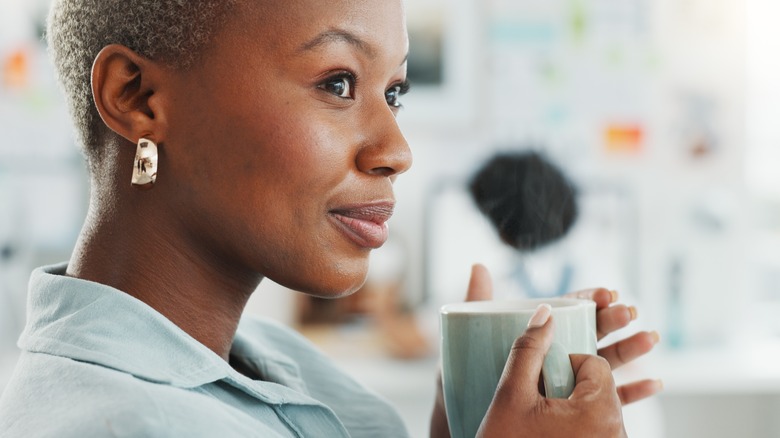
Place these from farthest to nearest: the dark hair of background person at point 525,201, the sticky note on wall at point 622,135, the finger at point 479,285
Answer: the sticky note on wall at point 622,135 → the dark hair of background person at point 525,201 → the finger at point 479,285

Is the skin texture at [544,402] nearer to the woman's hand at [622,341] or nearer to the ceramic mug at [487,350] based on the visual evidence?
the ceramic mug at [487,350]

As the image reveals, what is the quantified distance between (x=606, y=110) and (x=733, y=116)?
0.41 metres

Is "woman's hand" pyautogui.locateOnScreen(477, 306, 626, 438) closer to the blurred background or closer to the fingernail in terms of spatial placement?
the fingernail

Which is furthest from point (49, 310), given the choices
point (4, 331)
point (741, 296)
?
point (741, 296)

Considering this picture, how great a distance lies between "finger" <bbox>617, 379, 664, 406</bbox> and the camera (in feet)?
2.74

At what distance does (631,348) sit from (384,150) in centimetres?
32

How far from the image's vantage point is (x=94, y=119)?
0.73m

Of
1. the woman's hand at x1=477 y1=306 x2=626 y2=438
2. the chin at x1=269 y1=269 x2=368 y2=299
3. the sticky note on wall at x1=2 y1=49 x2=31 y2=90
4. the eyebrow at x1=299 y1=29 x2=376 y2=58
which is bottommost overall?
the woman's hand at x1=477 y1=306 x2=626 y2=438

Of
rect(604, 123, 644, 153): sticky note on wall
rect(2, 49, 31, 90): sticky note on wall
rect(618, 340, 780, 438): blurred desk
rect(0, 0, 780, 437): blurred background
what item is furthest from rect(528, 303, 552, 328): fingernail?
rect(2, 49, 31, 90): sticky note on wall

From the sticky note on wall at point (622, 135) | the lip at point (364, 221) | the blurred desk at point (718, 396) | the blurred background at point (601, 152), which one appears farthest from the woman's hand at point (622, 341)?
the sticky note on wall at point (622, 135)

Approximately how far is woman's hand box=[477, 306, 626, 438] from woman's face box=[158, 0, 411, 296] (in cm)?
16

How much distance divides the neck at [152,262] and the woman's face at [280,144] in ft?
0.07

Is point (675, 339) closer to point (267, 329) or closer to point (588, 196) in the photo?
point (588, 196)

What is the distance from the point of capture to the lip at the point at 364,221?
2.27ft
